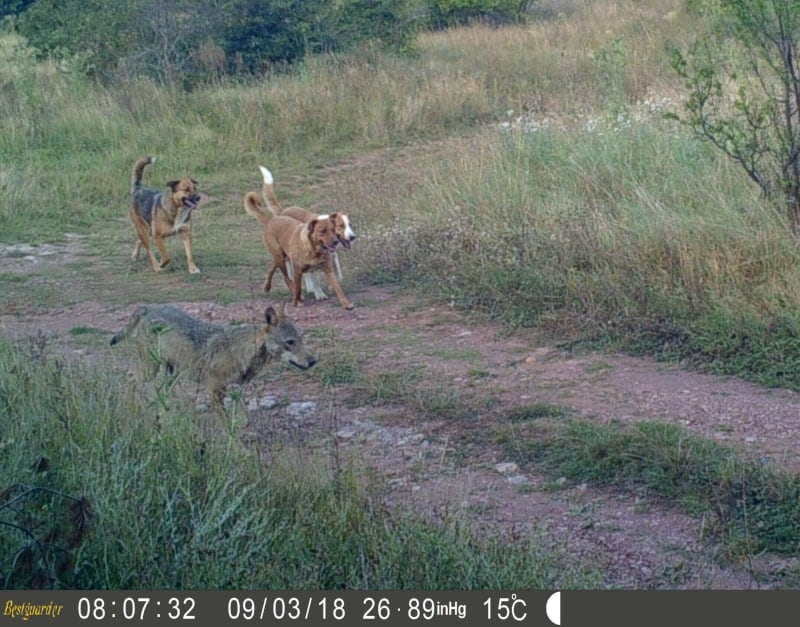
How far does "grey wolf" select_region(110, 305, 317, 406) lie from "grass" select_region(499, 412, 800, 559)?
5.14 feet

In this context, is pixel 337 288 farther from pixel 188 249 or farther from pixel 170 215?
pixel 170 215

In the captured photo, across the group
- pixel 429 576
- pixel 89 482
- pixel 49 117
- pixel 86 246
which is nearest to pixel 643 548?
pixel 429 576

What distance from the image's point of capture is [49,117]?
56.9 feet

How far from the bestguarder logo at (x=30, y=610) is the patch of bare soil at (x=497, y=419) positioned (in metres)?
1.64

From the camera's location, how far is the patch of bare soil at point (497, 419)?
15.9ft

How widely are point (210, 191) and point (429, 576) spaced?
11.8 metres

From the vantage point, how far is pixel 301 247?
977cm

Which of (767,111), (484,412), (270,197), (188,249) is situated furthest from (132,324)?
Result: (767,111)

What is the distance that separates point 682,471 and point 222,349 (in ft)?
9.54

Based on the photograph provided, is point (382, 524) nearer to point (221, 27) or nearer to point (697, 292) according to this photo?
point (697, 292)

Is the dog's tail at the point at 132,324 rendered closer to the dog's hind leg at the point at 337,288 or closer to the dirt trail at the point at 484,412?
the dirt trail at the point at 484,412

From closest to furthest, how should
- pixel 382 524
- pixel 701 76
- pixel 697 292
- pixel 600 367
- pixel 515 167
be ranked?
pixel 382 524, pixel 600 367, pixel 697 292, pixel 701 76, pixel 515 167

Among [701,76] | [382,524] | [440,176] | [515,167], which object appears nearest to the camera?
[382,524]

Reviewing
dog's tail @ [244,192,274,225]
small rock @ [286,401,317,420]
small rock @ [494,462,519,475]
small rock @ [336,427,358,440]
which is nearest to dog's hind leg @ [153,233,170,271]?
dog's tail @ [244,192,274,225]
